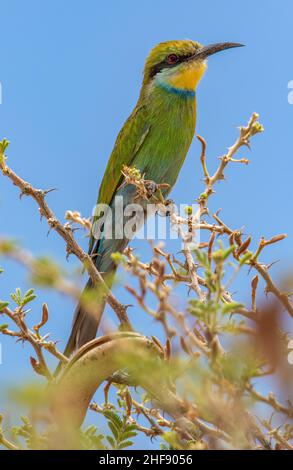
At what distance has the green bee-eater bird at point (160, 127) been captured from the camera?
429cm

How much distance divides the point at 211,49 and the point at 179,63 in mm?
248

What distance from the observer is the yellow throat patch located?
466cm

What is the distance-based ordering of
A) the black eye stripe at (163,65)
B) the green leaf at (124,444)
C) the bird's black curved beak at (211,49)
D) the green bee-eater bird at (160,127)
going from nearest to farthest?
the green leaf at (124,444), the green bee-eater bird at (160,127), the bird's black curved beak at (211,49), the black eye stripe at (163,65)

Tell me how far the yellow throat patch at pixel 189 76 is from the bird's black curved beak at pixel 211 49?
48 mm

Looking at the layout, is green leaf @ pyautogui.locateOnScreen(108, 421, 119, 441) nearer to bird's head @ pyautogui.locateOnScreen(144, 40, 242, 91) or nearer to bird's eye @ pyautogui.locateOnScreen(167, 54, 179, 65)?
bird's head @ pyautogui.locateOnScreen(144, 40, 242, 91)

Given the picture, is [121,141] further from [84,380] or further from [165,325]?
[165,325]

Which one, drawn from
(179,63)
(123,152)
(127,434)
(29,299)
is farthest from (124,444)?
(179,63)

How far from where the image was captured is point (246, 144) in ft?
7.08

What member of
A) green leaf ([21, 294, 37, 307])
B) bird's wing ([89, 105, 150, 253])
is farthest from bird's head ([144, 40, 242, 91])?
green leaf ([21, 294, 37, 307])

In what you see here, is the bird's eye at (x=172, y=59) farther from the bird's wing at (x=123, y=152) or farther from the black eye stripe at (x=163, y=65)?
the bird's wing at (x=123, y=152)

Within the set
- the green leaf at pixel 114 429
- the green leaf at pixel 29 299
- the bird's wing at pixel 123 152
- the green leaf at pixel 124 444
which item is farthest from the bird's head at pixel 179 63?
the green leaf at pixel 124 444

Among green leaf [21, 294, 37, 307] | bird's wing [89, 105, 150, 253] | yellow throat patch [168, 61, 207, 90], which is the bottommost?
green leaf [21, 294, 37, 307]
